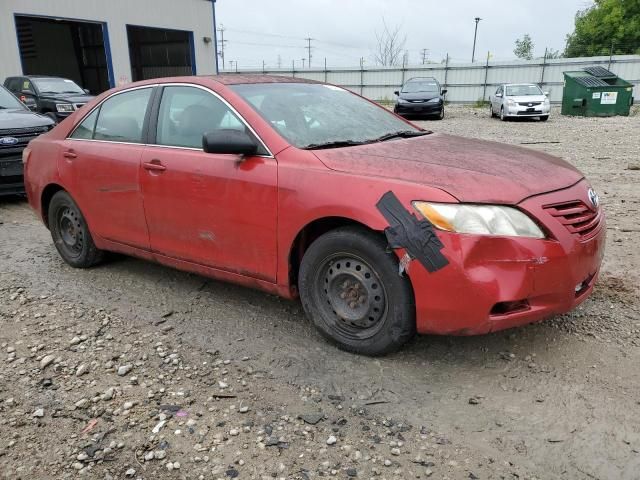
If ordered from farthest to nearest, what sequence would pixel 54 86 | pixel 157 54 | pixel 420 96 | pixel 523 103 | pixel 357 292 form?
pixel 157 54 < pixel 420 96 < pixel 523 103 < pixel 54 86 < pixel 357 292

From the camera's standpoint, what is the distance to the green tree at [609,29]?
4694 cm

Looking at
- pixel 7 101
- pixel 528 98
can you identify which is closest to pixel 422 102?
pixel 528 98

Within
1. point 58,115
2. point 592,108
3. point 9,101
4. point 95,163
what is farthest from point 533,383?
point 592,108

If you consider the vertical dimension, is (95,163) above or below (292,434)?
above

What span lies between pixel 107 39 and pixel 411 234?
22.7 metres

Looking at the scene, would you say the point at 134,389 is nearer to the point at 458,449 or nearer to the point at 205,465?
the point at 205,465

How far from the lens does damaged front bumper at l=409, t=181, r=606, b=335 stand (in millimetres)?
2666

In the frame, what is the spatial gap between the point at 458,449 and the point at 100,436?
65.1 inches

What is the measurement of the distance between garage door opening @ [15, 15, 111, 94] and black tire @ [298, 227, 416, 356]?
106 feet

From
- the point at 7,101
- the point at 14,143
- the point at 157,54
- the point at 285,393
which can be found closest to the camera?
the point at 285,393

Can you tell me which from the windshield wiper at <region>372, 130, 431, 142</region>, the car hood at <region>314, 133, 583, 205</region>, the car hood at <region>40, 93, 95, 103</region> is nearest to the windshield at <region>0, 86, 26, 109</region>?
the car hood at <region>40, 93, 95, 103</region>

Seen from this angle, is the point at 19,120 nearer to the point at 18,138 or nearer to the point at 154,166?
the point at 18,138

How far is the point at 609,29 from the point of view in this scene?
4831 centimetres

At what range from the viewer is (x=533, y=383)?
2.88 m
